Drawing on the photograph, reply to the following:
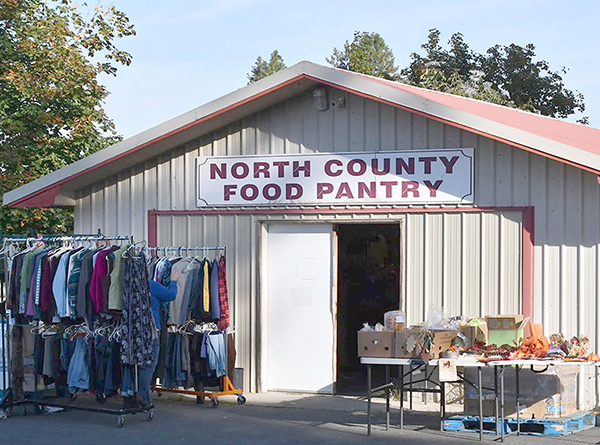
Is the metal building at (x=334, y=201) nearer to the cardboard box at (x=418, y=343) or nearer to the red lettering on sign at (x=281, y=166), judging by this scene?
the red lettering on sign at (x=281, y=166)

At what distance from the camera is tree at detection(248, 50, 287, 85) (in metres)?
69.7

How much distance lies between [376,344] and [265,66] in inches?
2548

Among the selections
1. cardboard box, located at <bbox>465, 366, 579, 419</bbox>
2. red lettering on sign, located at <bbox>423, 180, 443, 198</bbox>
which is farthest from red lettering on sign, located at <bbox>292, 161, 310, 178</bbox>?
cardboard box, located at <bbox>465, 366, 579, 419</bbox>

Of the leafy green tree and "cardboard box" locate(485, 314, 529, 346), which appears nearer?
"cardboard box" locate(485, 314, 529, 346)

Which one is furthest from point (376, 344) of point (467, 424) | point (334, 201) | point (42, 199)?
point (42, 199)

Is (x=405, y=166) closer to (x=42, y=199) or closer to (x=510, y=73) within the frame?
(x=42, y=199)

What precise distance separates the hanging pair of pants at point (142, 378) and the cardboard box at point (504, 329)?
149 inches

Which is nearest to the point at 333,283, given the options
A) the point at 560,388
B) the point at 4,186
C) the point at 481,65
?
the point at 560,388

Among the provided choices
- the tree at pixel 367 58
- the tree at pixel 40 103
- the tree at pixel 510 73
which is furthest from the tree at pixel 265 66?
the tree at pixel 40 103

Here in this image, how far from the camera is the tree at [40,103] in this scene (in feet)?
63.0

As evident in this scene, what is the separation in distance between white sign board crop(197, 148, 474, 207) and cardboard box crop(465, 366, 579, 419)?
236 cm

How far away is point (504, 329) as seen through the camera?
973 cm

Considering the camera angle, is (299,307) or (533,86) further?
(533,86)

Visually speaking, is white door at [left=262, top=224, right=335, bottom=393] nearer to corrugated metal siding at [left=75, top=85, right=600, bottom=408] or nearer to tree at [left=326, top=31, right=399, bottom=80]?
corrugated metal siding at [left=75, top=85, right=600, bottom=408]
